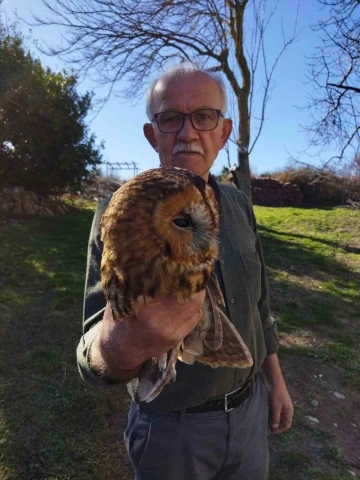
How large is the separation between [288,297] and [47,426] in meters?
4.24

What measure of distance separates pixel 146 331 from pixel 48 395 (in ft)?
9.16

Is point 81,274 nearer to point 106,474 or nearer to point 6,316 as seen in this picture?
point 6,316

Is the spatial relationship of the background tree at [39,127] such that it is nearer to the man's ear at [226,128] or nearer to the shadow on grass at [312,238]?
the shadow on grass at [312,238]

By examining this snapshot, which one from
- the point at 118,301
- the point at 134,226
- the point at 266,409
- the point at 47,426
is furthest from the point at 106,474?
the point at 134,226

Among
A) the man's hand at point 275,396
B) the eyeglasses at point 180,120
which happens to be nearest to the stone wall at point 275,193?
the man's hand at point 275,396

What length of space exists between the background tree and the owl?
10.8m

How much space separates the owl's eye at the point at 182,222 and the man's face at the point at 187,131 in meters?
0.68

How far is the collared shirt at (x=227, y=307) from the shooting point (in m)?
1.45

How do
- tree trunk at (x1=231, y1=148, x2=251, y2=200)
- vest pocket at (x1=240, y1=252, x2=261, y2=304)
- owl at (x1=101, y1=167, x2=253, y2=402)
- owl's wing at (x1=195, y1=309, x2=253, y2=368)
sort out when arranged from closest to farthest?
owl at (x1=101, y1=167, x2=253, y2=402) < owl's wing at (x1=195, y1=309, x2=253, y2=368) < vest pocket at (x1=240, y1=252, x2=261, y2=304) < tree trunk at (x1=231, y1=148, x2=251, y2=200)

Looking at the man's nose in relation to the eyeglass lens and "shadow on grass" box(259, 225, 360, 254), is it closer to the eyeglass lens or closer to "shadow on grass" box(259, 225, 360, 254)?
the eyeglass lens

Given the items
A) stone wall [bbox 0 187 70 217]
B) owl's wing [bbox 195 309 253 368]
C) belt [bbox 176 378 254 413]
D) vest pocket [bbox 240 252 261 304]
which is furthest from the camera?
stone wall [bbox 0 187 70 217]

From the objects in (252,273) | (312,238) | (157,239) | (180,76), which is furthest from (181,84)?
(312,238)

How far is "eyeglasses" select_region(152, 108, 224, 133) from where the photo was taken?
162 cm

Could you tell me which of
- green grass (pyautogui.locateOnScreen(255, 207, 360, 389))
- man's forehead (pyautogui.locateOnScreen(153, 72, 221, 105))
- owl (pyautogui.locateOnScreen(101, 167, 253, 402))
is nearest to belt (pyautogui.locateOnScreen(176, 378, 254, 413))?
owl (pyautogui.locateOnScreen(101, 167, 253, 402))
